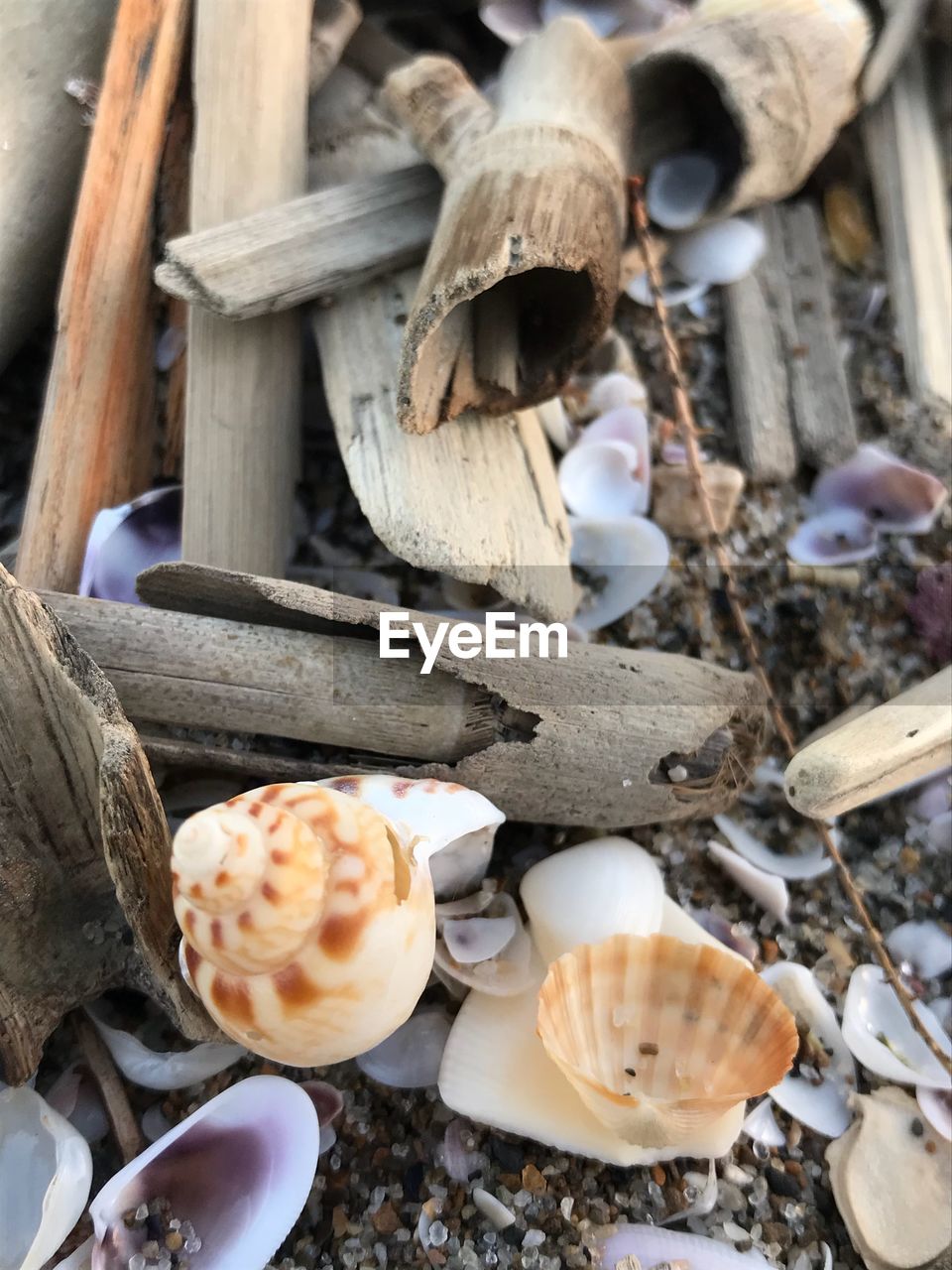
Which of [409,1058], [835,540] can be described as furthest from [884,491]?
[409,1058]

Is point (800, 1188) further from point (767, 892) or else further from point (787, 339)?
point (787, 339)

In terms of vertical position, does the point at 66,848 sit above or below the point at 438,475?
below

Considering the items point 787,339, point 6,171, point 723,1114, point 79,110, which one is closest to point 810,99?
point 787,339

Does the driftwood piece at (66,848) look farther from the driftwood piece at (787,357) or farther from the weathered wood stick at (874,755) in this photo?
the driftwood piece at (787,357)

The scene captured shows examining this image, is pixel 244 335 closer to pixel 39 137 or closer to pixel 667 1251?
pixel 39 137

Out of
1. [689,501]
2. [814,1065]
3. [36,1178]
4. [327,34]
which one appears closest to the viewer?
[36,1178]

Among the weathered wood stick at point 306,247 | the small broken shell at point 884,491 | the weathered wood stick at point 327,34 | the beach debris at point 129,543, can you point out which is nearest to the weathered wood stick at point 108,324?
the beach debris at point 129,543
